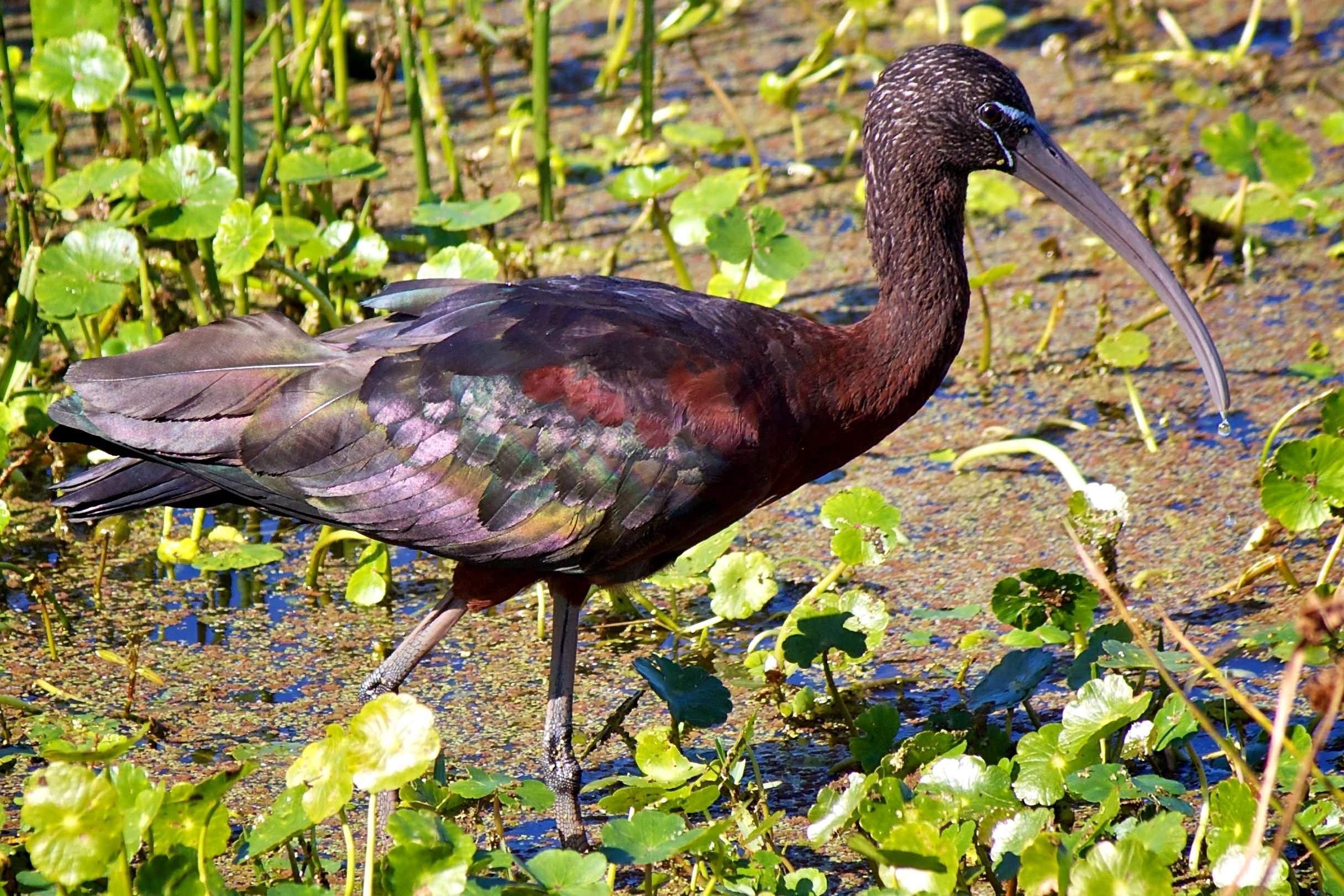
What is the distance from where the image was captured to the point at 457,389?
347 centimetres

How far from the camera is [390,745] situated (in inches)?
105

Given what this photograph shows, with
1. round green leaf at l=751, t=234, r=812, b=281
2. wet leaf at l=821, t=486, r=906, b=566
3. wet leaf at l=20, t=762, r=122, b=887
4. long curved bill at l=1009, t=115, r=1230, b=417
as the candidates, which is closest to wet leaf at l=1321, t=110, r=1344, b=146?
round green leaf at l=751, t=234, r=812, b=281

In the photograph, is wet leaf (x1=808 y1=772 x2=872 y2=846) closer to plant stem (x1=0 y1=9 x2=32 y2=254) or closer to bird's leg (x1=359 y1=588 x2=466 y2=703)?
bird's leg (x1=359 y1=588 x2=466 y2=703)

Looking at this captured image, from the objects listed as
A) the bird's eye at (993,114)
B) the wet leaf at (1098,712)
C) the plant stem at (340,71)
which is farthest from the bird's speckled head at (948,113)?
the plant stem at (340,71)

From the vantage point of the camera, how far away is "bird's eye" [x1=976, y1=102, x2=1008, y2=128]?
3.55 m

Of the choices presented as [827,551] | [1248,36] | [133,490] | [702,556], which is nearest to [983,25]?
[1248,36]

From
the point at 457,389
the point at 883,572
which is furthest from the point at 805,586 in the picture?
the point at 457,389

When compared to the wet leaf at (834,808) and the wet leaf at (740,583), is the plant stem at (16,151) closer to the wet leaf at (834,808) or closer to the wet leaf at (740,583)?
the wet leaf at (740,583)

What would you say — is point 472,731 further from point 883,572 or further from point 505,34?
point 505,34

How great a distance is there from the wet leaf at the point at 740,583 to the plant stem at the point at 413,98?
2.05 meters

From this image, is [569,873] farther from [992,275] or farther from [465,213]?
[465,213]

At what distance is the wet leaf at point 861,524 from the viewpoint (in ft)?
12.5

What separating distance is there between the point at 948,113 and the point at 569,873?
1.74 metres

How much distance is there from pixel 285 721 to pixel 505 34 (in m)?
4.01
